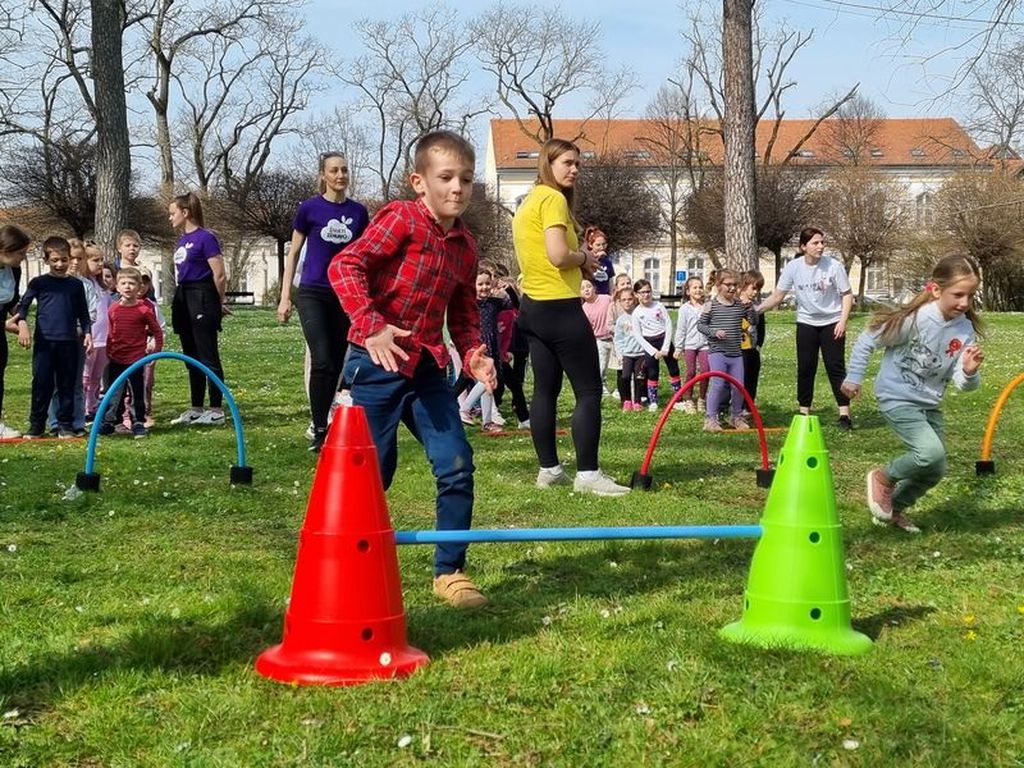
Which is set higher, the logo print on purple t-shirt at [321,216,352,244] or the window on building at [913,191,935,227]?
the window on building at [913,191,935,227]

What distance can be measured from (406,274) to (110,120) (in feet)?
51.8

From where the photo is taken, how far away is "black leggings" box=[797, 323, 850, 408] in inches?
426

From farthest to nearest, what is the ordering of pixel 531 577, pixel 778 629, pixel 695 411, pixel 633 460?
1. pixel 695 411
2. pixel 633 460
3. pixel 531 577
4. pixel 778 629

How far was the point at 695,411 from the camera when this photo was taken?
1236 cm

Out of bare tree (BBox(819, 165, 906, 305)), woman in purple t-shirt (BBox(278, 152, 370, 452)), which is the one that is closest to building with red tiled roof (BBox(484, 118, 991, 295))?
bare tree (BBox(819, 165, 906, 305))

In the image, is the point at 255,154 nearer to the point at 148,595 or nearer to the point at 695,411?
the point at 695,411

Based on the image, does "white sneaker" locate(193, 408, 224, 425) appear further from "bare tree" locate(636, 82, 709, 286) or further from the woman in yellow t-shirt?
"bare tree" locate(636, 82, 709, 286)

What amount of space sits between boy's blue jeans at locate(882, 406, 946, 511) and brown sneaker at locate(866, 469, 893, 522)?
0.15 ft

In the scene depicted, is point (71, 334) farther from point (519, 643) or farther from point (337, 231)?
point (519, 643)

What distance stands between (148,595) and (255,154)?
188 ft

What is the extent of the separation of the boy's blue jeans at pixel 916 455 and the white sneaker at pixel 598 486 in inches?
63.6

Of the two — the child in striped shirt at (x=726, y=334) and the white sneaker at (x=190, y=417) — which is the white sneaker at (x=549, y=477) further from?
the white sneaker at (x=190, y=417)

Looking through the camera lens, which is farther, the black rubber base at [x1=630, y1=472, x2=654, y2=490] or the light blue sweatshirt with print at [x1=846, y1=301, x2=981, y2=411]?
the black rubber base at [x1=630, y1=472, x2=654, y2=490]

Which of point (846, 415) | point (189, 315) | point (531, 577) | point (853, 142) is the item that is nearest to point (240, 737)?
point (531, 577)
